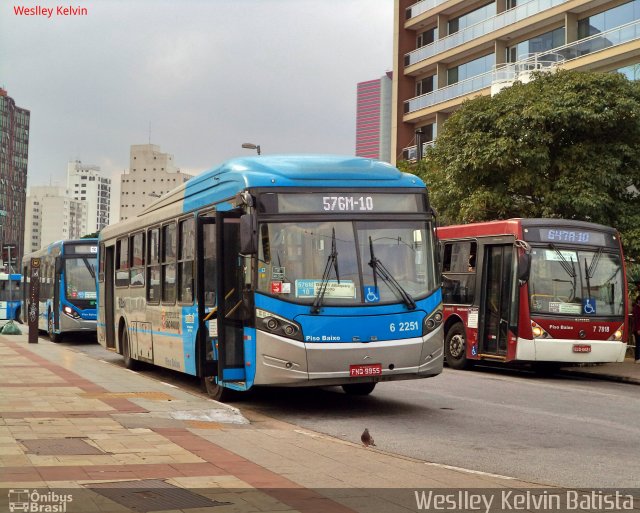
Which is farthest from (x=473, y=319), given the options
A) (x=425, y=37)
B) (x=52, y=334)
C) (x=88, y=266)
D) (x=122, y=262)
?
(x=425, y=37)

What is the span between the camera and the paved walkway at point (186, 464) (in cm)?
672

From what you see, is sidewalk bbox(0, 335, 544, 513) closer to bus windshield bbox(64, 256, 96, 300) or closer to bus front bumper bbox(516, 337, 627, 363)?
bus front bumper bbox(516, 337, 627, 363)

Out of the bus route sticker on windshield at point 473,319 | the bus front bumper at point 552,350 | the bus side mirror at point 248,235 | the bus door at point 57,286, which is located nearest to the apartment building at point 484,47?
the bus door at point 57,286

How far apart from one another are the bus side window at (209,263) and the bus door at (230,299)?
0.35m

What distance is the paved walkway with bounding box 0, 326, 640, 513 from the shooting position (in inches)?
265

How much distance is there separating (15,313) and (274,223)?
136ft

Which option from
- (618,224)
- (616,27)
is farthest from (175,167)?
(618,224)

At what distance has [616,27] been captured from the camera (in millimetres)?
40781

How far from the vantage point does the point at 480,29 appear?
165ft

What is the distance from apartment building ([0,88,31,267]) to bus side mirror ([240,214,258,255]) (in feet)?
435

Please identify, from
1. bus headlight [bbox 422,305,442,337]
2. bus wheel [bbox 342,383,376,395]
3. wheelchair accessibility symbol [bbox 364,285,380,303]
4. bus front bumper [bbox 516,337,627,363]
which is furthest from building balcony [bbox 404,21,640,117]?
wheelchair accessibility symbol [bbox 364,285,380,303]

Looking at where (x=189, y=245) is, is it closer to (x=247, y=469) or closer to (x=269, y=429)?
(x=269, y=429)

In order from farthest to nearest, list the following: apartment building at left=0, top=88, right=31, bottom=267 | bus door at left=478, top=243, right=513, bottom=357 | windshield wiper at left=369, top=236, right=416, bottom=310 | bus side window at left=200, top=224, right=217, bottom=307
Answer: apartment building at left=0, top=88, right=31, bottom=267
bus door at left=478, top=243, right=513, bottom=357
bus side window at left=200, top=224, right=217, bottom=307
windshield wiper at left=369, top=236, right=416, bottom=310

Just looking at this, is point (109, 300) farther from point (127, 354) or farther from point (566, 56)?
point (566, 56)
